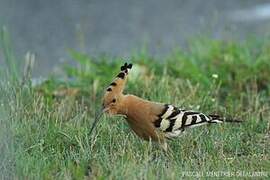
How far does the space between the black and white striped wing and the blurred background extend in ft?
9.77

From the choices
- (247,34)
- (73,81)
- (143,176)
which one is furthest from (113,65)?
(143,176)

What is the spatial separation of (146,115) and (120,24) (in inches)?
170

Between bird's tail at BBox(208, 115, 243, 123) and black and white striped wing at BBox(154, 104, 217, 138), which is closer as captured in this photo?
black and white striped wing at BBox(154, 104, 217, 138)

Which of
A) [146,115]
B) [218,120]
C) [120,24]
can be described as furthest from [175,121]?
[120,24]

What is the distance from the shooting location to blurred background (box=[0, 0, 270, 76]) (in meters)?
8.41

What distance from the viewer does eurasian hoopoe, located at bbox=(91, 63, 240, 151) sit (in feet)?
16.2

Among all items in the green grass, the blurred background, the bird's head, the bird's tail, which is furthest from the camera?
the blurred background

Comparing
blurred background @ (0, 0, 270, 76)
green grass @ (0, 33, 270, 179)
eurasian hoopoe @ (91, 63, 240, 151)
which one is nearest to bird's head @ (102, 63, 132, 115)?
eurasian hoopoe @ (91, 63, 240, 151)

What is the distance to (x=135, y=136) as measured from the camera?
5.29 meters

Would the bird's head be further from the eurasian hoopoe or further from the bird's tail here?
the bird's tail

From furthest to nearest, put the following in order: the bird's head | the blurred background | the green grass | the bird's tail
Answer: the blurred background → the bird's tail → the bird's head → the green grass

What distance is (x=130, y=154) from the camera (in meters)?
4.73

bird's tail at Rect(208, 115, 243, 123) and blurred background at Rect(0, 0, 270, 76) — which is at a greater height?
blurred background at Rect(0, 0, 270, 76)

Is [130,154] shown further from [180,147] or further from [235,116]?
[235,116]
